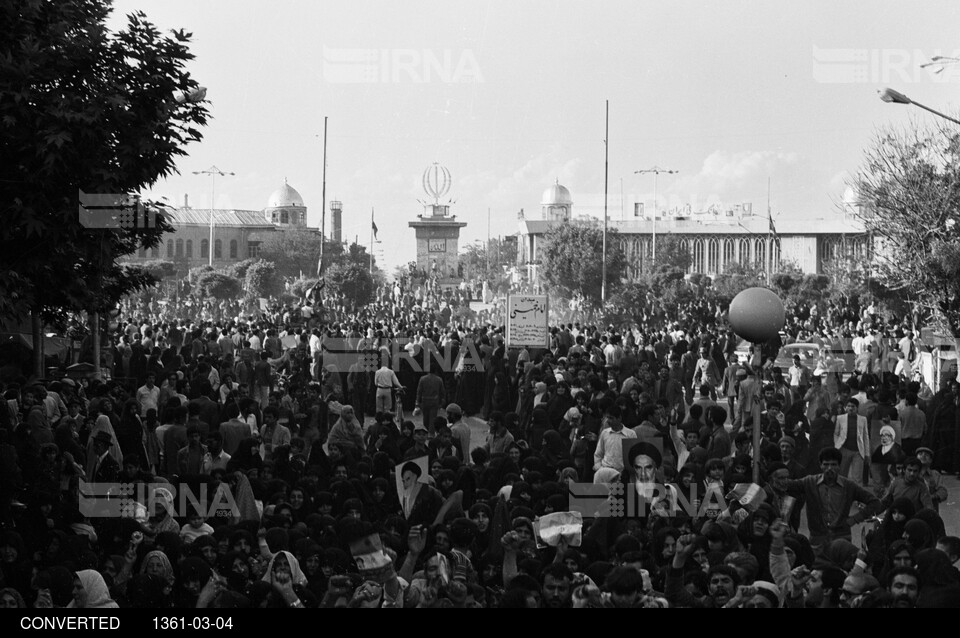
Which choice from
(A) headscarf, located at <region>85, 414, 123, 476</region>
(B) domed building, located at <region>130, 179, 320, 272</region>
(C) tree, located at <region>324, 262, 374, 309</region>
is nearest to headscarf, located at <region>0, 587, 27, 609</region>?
(A) headscarf, located at <region>85, 414, 123, 476</region>

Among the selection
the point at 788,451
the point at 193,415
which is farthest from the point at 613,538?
the point at 193,415

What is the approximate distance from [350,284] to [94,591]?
5352cm

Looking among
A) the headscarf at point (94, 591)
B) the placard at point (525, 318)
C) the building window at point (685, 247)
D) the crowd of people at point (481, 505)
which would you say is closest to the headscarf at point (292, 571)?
the crowd of people at point (481, 505)

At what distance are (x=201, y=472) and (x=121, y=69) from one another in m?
3.91

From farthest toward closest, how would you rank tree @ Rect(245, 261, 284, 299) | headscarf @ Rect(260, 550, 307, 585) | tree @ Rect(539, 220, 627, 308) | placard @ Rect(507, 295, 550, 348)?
tree @ Rect(245, 261, 284, 299) < tree @ Rect(539, 220, 627, 308) < placard @ Rect(507, 295, 550, 348) < headscarf @ Rect(260, 550, 307, 585)

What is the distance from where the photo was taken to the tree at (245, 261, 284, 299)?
70.5m

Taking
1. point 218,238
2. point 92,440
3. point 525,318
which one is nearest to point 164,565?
point 92,440

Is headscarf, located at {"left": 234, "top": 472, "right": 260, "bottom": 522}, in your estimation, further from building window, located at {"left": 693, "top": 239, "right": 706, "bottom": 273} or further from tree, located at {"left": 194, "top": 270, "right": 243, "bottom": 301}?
building window, located at {"left": 693, "top": 239, "right": 706, "bottom": 273}

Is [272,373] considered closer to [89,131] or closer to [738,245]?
[89,131]

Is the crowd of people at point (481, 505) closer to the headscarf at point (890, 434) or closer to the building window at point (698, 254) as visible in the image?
the headscarf at point (890, 434)

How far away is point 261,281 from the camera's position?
232ft

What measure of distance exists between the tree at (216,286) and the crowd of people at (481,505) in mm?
52237

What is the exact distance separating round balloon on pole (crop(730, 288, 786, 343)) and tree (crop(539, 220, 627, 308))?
4107 cm

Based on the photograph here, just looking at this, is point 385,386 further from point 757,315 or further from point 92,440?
point 757,315
